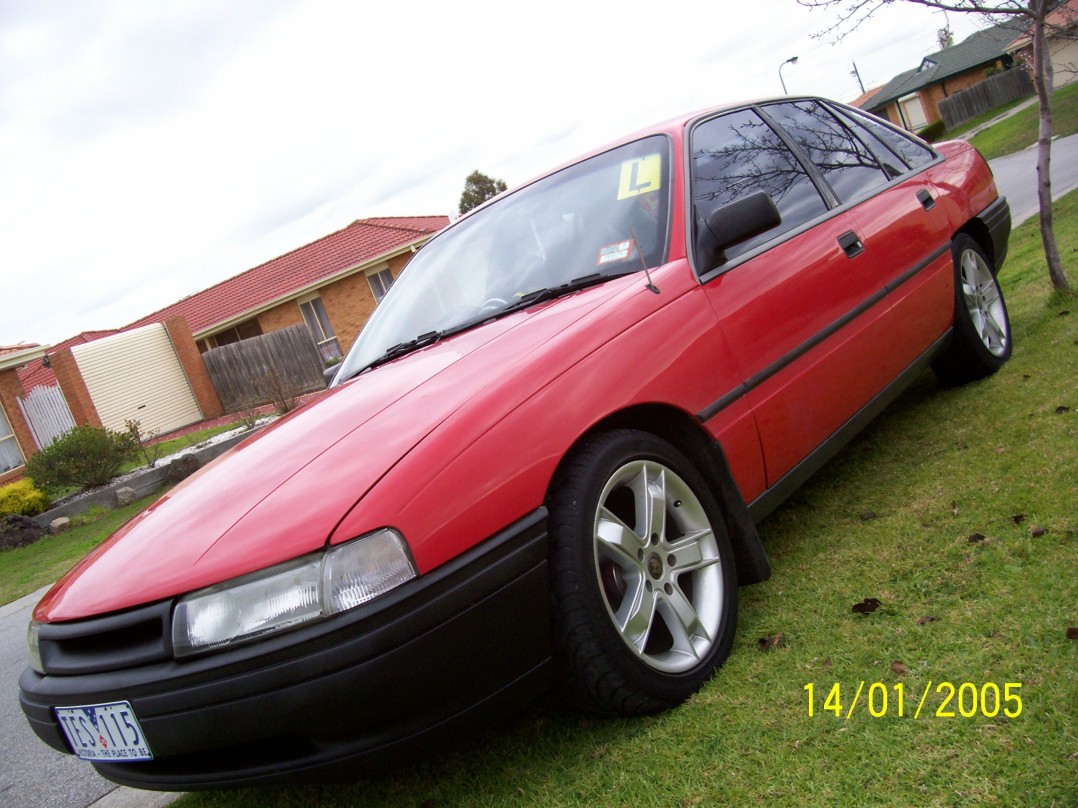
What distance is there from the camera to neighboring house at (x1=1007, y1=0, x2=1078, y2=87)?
8.91 metres

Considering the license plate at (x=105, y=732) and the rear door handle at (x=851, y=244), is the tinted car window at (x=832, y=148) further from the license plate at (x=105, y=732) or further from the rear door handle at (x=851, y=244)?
the license plate at (x=105, y=732)

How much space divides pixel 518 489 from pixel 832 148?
2792 mm

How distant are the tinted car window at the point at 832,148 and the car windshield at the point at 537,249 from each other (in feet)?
3.06

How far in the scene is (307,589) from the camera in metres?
2.10

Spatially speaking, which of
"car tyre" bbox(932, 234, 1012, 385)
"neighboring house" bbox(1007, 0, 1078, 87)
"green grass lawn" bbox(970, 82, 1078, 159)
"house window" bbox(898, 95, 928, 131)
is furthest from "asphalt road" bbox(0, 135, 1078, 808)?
"house window" bbox(898, 95, 928, 131)

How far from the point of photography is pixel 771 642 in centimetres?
281

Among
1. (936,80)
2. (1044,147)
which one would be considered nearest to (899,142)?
(1044,147)

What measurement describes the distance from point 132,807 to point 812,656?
2346mm

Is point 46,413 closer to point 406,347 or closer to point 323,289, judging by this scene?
point 323,289

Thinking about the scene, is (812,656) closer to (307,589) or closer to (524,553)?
(524,553)

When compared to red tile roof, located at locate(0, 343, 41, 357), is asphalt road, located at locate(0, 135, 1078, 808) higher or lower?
lower

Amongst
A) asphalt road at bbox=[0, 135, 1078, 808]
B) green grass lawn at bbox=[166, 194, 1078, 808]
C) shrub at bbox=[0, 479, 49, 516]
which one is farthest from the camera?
shrub at bbox=[0, 479, 49, 516]

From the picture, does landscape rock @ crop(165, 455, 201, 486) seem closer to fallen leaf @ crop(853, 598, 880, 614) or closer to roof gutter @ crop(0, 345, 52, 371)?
roof gutter @ crop(0, 345, 52, 371)
